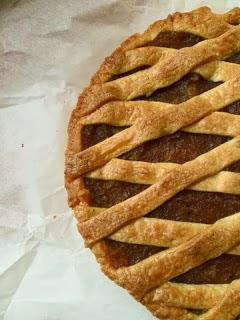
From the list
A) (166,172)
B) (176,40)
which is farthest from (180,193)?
(176,40)

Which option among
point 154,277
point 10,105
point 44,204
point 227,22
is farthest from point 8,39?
point 154,277

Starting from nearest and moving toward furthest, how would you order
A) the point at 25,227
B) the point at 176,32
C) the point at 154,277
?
the point at 154,277, the point at 176,32, the point at 25,227

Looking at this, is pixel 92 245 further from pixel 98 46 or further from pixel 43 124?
pixel 98 46

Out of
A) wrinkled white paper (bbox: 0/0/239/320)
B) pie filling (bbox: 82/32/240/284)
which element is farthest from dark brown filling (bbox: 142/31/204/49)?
wrinkled white paper (bbox: 0/0/239/320)

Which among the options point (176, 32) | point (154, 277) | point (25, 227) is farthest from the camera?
point (25, 227)

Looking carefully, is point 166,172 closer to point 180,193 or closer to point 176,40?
point 180,193

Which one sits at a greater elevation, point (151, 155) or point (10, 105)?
point (10, 105)

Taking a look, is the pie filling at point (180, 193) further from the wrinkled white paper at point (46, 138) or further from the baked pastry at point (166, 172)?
the wrinkled white paper at point (46, 138)
